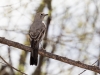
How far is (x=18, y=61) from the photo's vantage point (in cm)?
858

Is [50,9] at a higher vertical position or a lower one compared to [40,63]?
higher

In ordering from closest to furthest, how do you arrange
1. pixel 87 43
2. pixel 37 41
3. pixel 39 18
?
1. pixel 37 41
2. pixel 39 18
3. pixel 87 43

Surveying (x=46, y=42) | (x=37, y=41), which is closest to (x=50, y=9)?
(x=46, y=42)

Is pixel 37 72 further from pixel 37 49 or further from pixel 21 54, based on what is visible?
pixel 37 49

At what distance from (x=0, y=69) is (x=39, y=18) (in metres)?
2.21

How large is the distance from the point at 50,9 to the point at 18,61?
1665 millimetres

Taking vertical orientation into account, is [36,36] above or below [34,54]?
above

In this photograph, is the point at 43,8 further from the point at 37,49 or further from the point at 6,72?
the point at 37,49

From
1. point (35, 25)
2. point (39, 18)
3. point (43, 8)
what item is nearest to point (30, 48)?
point (35, 25)

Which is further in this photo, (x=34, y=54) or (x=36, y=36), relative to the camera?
(x=36, y=36)

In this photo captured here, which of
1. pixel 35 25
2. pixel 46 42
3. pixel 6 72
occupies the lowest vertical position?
pixel 6 72

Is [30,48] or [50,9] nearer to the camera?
[30,48]

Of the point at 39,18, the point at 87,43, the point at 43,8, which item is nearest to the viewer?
the point at 39,18

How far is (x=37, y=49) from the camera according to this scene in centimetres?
558
